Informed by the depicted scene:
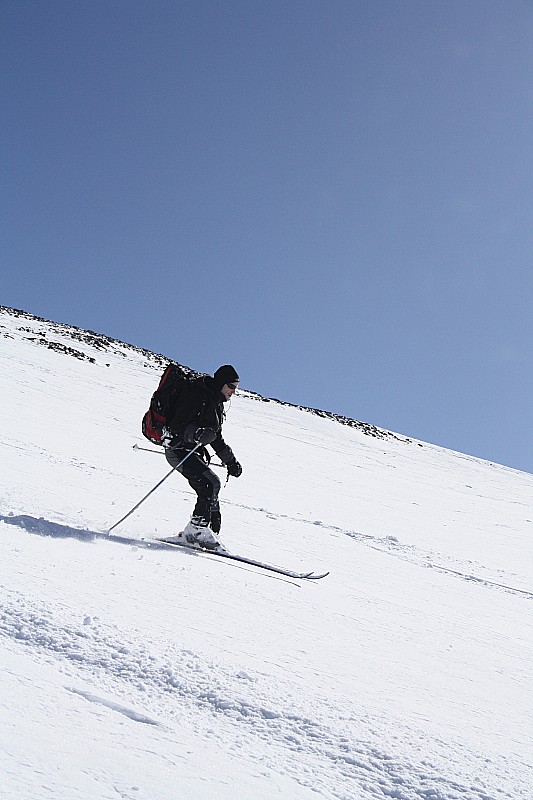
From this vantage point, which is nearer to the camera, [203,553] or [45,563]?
[45,563]

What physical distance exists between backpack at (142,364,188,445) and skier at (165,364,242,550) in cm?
6

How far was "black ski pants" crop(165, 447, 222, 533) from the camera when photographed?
5.68 metres

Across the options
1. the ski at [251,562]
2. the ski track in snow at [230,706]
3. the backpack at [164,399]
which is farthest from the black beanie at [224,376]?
the ski track in snow at [230,706]

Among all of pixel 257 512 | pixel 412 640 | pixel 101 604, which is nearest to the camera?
pixel 101 604

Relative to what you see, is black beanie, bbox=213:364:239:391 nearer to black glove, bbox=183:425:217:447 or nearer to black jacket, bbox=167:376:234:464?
black jacket, bbox=167:376:234:464

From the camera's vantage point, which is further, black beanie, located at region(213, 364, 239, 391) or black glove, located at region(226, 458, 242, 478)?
black glove, located at region(226, 458, 242, 478)

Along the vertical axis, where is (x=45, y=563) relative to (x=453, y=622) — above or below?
below

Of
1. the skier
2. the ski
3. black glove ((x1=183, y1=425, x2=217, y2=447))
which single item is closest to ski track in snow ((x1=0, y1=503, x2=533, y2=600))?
the ski

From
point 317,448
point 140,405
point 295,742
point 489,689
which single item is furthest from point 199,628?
point 317,448

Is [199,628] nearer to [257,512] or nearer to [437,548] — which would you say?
[257,512]

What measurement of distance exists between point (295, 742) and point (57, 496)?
4223mm

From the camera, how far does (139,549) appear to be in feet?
15.1

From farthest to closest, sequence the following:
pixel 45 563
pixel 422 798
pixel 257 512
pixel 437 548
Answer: pixel 437 548 < pixel 257 512 < pixel 45 563 < pixel 422 798

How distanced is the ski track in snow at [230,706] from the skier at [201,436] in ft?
8.84
